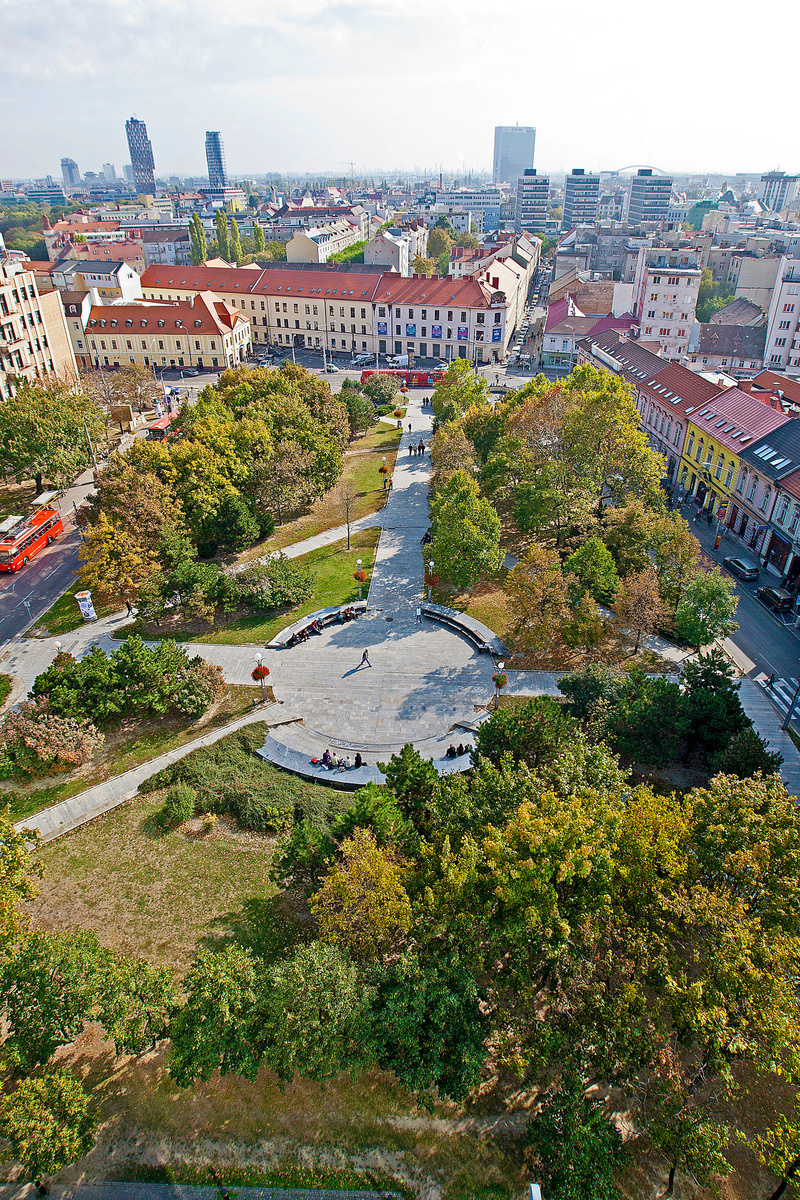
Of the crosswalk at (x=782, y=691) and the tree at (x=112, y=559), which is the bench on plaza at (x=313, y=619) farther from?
the crosswalk at (x=782, y=691)

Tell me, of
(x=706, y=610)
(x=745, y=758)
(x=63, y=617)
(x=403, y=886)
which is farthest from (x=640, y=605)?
(x=63, y=617)

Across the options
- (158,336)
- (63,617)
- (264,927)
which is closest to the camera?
(264,927)

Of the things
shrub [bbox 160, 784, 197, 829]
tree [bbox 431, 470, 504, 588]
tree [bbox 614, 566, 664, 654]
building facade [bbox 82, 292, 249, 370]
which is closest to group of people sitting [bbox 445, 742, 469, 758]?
shrub [bbox 160, 784, 197, 829]

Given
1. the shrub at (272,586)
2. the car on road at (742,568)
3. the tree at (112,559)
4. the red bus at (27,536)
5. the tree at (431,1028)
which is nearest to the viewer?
the tree at (431,1028)

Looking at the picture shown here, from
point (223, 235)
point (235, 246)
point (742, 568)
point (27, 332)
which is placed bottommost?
point (742, 568)

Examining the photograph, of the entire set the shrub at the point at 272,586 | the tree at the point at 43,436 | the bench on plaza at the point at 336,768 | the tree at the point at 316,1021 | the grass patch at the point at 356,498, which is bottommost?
the grass patch at the point at 356,498

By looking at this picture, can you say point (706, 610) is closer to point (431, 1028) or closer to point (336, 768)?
point (336, 768)

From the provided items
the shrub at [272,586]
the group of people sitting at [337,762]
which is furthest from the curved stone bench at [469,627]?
the group of people sitting at [337,762]
